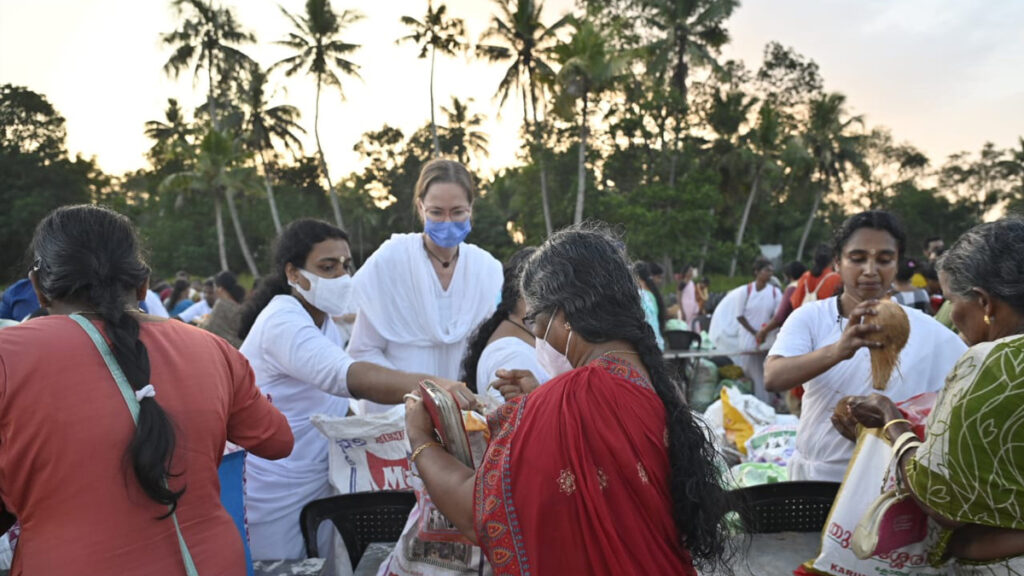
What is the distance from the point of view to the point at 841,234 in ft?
9.49

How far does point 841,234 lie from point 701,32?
28224mm

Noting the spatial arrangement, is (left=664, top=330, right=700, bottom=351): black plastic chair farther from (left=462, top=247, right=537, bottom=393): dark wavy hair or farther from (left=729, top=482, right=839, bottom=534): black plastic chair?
(left=462, top=247, right=537, bottom=393): dark wavy hair

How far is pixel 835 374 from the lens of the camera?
2.68 meters

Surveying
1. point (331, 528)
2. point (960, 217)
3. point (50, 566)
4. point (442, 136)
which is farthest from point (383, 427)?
point (960, 217)

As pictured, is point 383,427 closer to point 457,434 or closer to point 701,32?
point 457,434

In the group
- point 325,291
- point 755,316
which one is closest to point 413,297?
point 325,291

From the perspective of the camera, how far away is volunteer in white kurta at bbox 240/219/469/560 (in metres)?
2.59

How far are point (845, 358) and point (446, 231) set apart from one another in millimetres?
1823

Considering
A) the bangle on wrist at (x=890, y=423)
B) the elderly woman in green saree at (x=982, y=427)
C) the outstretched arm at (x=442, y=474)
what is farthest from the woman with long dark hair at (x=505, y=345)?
the elderly woman in green saree at (x=982, y=427)

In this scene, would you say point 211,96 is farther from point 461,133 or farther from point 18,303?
point 18,303

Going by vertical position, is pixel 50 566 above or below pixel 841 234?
below

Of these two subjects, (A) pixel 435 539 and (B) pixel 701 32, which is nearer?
(A) pixel 435 539

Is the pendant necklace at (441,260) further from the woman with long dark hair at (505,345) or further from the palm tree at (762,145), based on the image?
the palm tree at (762,145)

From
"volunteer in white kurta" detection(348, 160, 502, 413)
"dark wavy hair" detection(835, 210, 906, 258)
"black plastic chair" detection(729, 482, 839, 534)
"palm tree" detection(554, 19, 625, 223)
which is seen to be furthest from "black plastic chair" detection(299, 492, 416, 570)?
"palm tree" detection(554, 19, 625, 223)
